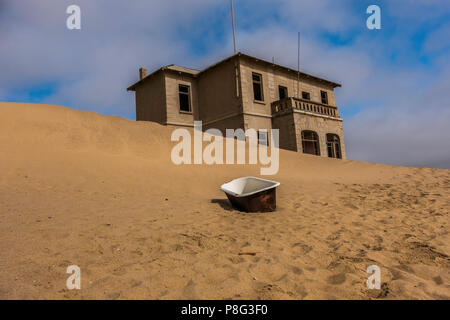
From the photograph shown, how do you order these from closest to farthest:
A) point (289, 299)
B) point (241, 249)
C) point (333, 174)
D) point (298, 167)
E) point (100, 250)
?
1. point (289, 299)
2. point (100, 250)
3. point (241, 249)
4. point (333, 174)
5. point (298, 167)

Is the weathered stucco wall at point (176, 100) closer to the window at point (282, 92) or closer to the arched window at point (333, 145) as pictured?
the window at point (282, 92)

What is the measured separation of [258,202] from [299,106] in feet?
42.8

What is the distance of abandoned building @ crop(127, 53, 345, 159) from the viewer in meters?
16.9

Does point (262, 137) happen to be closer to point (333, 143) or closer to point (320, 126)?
point (320, 126)

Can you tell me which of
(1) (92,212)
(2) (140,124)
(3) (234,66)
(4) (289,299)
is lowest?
(4) (289,299)

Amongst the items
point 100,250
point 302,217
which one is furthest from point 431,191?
point 100,250

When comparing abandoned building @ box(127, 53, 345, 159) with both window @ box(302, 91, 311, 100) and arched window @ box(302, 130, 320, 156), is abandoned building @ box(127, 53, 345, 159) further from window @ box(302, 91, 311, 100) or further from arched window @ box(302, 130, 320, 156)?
window @ box(302, 91, 311, 100)

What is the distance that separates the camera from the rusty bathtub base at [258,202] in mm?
5273

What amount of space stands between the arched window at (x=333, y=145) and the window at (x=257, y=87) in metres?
5.43

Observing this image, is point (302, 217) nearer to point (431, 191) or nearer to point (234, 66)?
point (431, 191)

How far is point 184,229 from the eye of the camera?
3.87m

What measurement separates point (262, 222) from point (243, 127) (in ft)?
40.8

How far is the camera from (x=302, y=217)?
4.95 meters

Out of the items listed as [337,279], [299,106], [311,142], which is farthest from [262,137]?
[337,279]
